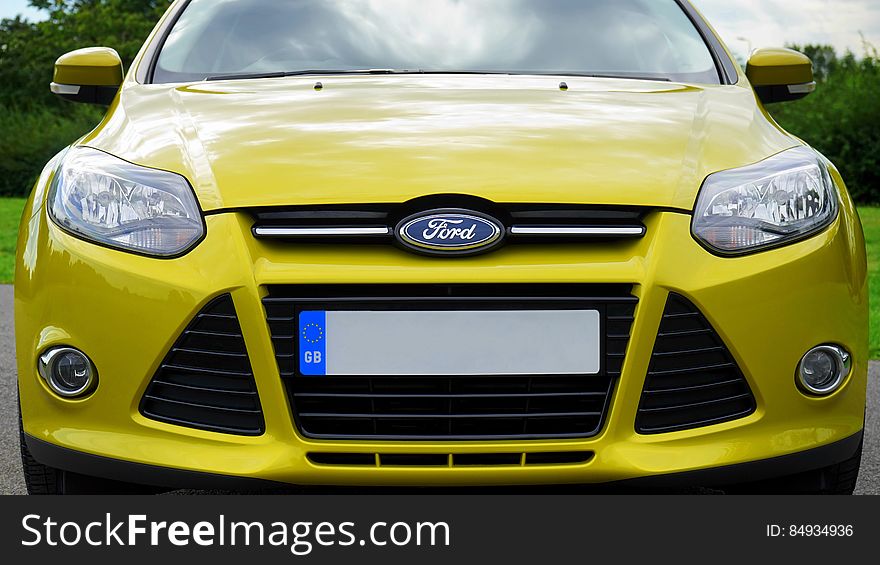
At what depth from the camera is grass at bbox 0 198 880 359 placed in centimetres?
768

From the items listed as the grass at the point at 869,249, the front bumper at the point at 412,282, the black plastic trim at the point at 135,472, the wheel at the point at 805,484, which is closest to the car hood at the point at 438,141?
the front bumper at the point at 412,282

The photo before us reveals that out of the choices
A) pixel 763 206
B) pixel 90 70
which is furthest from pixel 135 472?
pixel 90 70

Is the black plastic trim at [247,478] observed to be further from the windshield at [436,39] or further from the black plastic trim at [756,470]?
the windshield at [436,39]

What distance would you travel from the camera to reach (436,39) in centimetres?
370

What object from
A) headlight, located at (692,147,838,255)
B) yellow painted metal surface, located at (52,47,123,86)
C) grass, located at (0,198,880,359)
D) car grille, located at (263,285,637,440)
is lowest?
car grille, located at (263,285,637,440)

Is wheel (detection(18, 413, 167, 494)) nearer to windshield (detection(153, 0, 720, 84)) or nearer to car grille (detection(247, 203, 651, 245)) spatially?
car grille (detection(247, 203, 651, 245))

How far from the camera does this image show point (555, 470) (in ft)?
7.79

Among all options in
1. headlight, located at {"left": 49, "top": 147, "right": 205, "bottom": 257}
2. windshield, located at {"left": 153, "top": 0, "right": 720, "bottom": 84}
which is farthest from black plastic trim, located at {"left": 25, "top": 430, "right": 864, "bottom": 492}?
windshield, located at {"left": 153, "top": 0, "right": 720, "bottom": 84}

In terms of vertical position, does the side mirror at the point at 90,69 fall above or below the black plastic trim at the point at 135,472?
above

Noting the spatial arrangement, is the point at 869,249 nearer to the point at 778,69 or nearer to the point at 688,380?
the point at 778,69

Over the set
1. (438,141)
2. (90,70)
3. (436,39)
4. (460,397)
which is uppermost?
(436,39)

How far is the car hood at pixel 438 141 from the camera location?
2.42m

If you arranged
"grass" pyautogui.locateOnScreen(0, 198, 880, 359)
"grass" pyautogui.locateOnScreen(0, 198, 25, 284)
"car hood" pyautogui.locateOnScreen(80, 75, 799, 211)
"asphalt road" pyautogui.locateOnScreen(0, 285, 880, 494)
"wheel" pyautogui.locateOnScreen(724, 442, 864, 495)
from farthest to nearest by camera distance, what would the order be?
"grass" pyautogui.locateOnScreen(0, 198, 25, 284), "grass" pyautogui.locateOnScreen(0, 198, 880, 359), "asphalt road" pyautogui.locateOnScreen(0, 285, 880, 494), "wheel" pyautogui.locateOnScreen(724, 442, 864, 495), "car hood" pyautogui.locateOnScreen(80, 75, 799, 211)

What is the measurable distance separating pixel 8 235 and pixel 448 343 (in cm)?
1393
